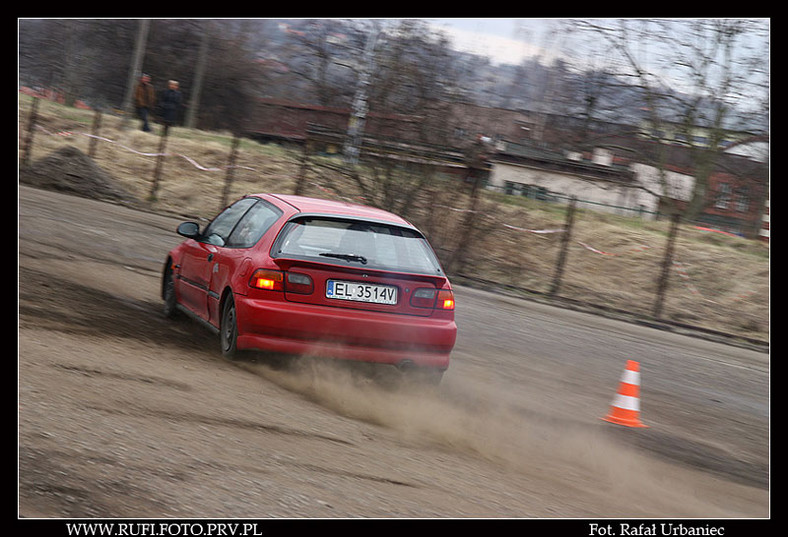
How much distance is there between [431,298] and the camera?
290 inches

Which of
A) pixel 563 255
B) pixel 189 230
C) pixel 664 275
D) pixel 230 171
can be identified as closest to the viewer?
pixel 189 230

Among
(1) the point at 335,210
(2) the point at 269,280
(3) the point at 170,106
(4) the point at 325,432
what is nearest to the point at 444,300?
(1) the point at 335,210

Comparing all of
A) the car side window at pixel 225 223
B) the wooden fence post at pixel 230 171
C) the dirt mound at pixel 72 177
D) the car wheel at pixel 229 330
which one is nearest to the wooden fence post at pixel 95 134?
the dirt mound at pixel 72 177

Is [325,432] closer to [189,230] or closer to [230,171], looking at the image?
[189,230]

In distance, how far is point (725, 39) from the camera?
83.1 ft

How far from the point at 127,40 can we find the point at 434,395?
5687 centimetres

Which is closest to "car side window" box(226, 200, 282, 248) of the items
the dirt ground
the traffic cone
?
the dirt ground

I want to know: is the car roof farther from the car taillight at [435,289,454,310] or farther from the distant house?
the distant house

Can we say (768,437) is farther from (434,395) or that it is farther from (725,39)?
(725,39)

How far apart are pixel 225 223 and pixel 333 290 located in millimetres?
2011

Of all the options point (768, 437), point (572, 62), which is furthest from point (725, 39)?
point (768, 437)

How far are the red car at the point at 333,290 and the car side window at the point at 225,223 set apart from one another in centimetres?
43

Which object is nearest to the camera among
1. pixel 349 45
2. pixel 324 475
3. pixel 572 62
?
pixel 324 475

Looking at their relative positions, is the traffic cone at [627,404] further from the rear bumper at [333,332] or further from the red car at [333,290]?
the rear bumper at [333,332]
